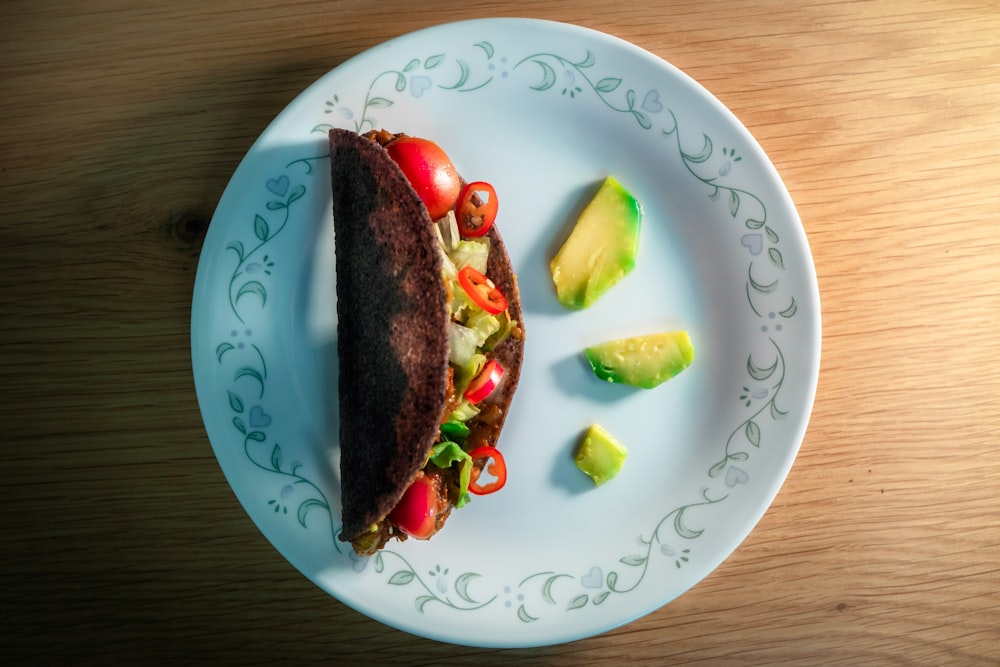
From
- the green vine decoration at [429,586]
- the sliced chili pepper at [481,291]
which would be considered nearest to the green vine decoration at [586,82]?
the sliced chili pepper at [481,291]

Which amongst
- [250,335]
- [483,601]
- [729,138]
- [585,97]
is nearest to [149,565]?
Answer: [250,335]

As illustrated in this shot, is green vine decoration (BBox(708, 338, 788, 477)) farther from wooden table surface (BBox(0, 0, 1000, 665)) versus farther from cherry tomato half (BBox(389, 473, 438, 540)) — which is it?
cherry tomato half (BBox(389, 473, 438, 540))

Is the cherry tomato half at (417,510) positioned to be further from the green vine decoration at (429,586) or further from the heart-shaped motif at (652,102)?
the heart-shaped motif at (652,102)

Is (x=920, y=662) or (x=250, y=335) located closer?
(x=250, y=335)

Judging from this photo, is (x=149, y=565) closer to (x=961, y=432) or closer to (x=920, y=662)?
(x=920, y=662)

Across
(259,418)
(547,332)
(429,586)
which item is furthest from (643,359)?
(259,418)
